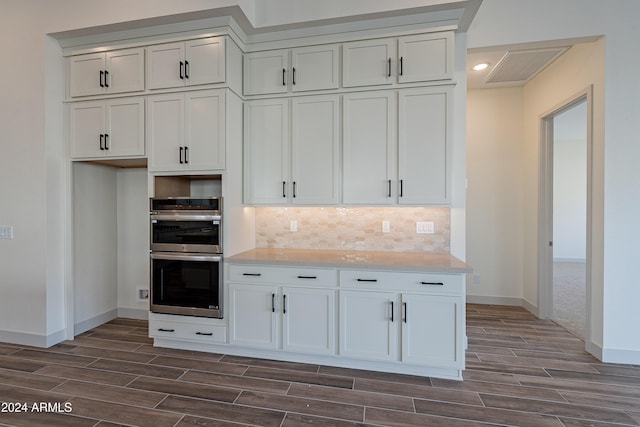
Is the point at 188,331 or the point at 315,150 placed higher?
the point at 315,150

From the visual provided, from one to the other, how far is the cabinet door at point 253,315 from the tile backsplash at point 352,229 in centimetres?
69

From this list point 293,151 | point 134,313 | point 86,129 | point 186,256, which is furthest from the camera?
point 134,313

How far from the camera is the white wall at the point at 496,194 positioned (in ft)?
13.9

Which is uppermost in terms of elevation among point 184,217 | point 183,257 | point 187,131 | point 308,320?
point 187,131

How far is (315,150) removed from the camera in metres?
2.93

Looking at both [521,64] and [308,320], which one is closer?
[308,320]

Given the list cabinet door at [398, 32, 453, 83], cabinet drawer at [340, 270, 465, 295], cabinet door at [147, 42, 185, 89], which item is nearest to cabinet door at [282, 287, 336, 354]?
cabinet drawer at [340, 270, 465, 295]

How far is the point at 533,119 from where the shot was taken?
13.0 ft

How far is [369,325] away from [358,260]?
1.73 feet

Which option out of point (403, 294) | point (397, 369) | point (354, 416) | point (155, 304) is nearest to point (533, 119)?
point (403, 294)

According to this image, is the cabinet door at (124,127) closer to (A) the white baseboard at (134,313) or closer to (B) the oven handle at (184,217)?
(B) the oven handle at (184,217)

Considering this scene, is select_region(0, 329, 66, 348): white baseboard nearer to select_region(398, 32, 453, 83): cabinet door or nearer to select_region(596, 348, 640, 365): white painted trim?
select_region(398, 32, 453, 83): cabinet door

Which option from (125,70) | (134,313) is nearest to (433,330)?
(134,313)

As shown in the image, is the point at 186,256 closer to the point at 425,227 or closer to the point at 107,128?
the point at 107,128
